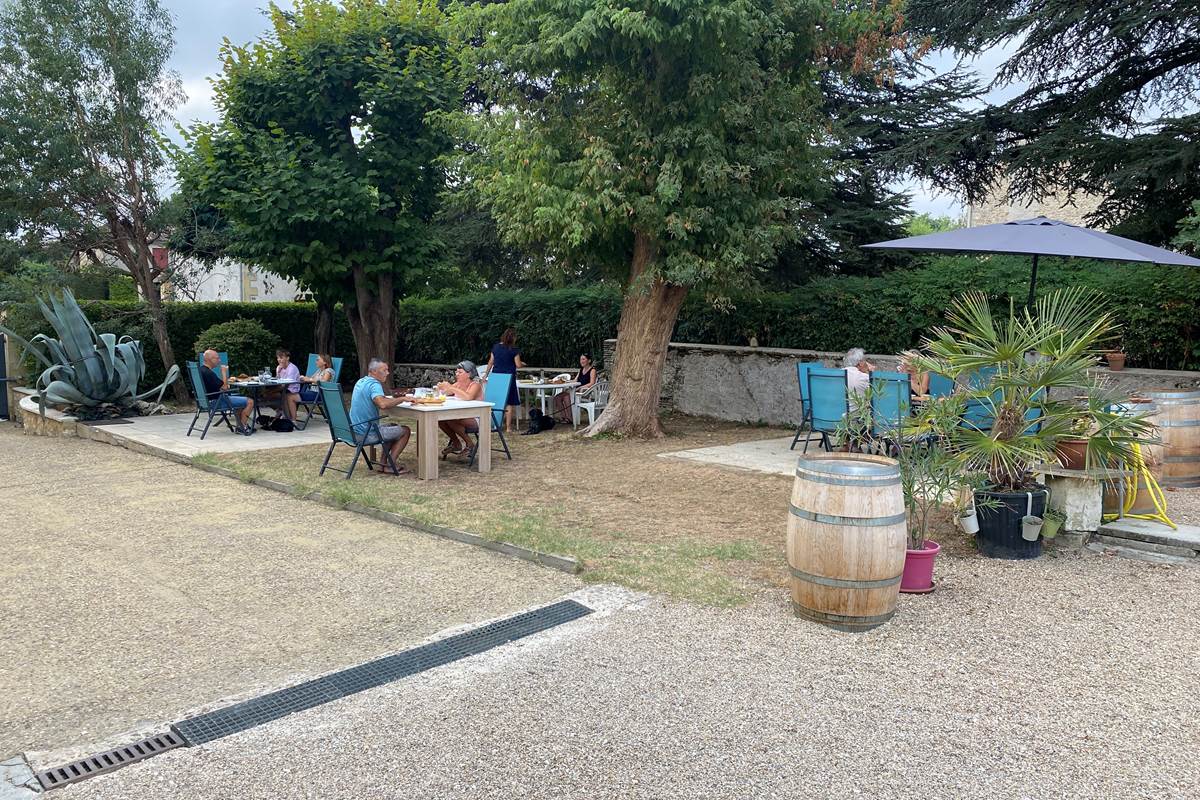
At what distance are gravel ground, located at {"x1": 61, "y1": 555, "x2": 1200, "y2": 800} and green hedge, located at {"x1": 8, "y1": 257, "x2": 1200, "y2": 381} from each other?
5914 millimetres

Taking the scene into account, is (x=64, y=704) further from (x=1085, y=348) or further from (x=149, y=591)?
(x=1085, y=348)

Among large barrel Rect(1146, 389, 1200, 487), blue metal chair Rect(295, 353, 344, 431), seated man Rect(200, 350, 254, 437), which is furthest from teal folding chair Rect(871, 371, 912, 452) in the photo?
seated man Rect(200, 350, 254, 437)

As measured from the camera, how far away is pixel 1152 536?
562 centimetres

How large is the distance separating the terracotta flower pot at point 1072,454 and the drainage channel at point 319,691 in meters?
3.32

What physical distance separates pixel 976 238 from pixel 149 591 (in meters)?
6.93

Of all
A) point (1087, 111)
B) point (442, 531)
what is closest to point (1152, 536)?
point (442, 531)

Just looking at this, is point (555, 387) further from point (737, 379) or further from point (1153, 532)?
point (1153, 532)

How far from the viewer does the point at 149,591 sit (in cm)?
504

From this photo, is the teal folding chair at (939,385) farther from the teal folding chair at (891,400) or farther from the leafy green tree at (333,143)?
the leafy green tree at (333,143)

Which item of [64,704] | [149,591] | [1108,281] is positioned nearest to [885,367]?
[1108,281]

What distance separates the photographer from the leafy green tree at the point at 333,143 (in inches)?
509

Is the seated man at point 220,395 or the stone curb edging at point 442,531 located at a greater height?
the seated man at point 220,395

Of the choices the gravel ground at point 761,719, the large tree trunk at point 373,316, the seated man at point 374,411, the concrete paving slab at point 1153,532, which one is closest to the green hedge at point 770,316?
the large tree trunk at point 373,316

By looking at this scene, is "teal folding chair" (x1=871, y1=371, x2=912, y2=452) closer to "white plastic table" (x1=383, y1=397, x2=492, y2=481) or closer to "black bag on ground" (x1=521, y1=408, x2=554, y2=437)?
"white plastic table" (x1=383, y1=397, x2=492, y2=481)
